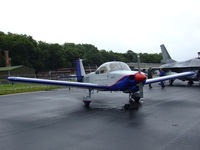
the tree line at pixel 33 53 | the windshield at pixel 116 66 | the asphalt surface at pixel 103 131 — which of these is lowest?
the asphalt surface at pixel 103 131

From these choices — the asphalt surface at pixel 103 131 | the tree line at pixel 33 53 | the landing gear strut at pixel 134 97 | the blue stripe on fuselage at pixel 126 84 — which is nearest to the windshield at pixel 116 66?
the blue stripe on fuselage at pixel 126 84

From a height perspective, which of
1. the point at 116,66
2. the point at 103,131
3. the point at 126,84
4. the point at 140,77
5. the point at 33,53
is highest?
the point at 33,53

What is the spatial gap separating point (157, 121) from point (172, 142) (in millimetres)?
1986

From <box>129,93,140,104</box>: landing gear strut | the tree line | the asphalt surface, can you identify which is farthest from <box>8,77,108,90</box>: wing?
the tree line

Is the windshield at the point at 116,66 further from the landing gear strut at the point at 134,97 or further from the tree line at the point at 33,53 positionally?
the tree line at the point at 33,53

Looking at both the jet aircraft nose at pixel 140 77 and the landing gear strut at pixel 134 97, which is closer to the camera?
the jet aircraft nose at pixel 140 77

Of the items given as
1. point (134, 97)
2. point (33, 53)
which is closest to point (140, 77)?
point (134, 97)

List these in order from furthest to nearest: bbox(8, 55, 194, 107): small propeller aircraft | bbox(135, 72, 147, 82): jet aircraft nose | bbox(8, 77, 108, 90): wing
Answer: bbox(8, 55, 194, 107): small propeller aircraft → bbox(135, 72, 147, 82): jet aircraft nose → bbox(8, 77, 108, 90): wing

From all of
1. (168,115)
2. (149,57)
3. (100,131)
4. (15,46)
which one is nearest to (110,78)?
(168,115)

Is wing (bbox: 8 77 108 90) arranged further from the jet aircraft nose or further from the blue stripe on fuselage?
the jet aircraft nose

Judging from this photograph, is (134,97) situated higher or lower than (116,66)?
lower

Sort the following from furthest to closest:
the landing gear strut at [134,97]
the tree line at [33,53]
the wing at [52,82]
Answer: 1. the tree line at [33,53]
2. the landing gear strut at [134,97]
3. the wing at [52,82]

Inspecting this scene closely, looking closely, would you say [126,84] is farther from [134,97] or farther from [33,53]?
[33,53]

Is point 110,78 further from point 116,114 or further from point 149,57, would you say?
point 149,57
